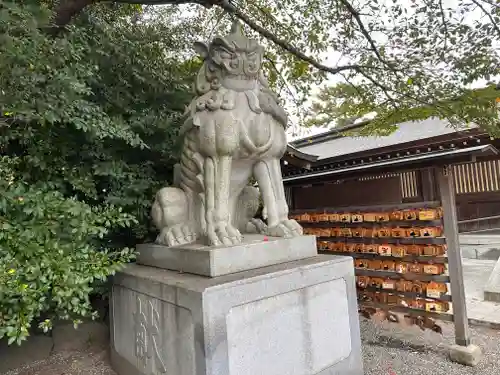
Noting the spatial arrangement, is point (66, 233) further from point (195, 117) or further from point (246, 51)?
point (246, 51)

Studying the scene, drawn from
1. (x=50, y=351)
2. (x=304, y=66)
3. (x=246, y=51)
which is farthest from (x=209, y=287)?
(x=304, y=66)

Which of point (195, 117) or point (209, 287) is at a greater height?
point (195, 117)

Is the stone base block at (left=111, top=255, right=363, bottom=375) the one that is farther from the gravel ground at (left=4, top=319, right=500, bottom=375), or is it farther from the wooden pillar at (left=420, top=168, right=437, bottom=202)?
the wooden pillar at (left=420, top=168, right=437, bottom=202)

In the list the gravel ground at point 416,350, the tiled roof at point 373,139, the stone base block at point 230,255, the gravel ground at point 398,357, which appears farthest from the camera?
the tiled roof at point 373,139

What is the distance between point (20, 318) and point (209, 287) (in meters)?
1.16

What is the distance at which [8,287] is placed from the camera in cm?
185

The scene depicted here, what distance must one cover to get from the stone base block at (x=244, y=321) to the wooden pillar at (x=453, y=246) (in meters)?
1.98

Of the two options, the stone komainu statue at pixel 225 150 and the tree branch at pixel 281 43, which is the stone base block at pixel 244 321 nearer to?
the stone komainu statue at pixel 225 150

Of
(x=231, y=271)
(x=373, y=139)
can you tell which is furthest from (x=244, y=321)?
(x=373, y=139)

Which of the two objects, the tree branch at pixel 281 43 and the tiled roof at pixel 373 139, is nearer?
the tree branch at pixel 281 43

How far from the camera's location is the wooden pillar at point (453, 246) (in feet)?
12.8

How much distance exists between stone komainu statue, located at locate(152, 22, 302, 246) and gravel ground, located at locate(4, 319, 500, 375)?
171cm

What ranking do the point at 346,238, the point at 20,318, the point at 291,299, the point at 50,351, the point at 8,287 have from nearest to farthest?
the point at 8,287 → the point at 20,318 → the point at 291,299 → the point at 50,351 → the point at 346,238

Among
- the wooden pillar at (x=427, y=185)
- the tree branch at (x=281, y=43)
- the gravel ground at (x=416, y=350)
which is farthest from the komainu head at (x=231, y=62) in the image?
the wooden pillar at (x=427, y=185)
